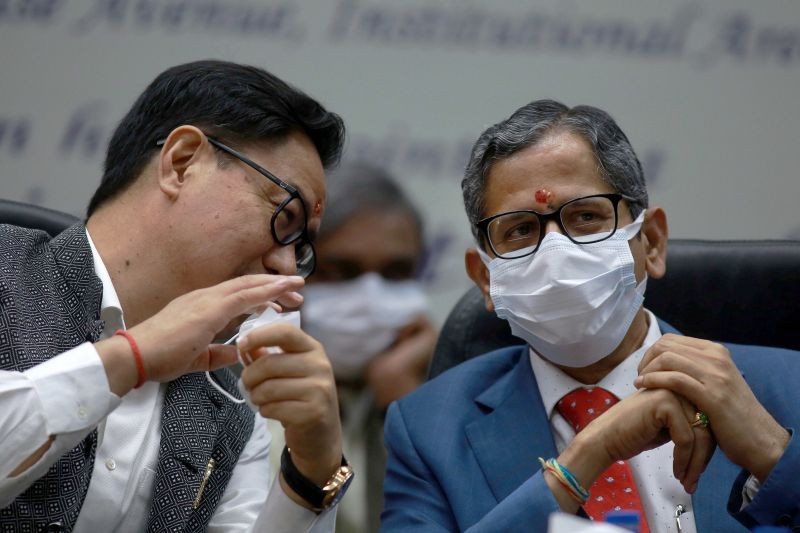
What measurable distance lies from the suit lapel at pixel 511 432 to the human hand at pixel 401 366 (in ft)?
2.53

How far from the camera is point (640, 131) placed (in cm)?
384

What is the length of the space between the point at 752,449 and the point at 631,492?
0.32 meters

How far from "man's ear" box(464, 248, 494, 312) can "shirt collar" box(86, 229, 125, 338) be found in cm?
85

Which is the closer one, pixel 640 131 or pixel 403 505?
pixel 403 505

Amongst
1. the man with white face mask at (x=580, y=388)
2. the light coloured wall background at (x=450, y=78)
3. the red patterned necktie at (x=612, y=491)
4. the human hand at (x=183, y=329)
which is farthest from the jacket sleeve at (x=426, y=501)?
the light coloured wall background at (x=450, y=78)

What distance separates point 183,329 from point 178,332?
0.01 m

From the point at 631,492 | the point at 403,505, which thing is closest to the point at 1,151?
the point at 403,505

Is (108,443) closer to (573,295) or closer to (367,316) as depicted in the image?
(573,295)

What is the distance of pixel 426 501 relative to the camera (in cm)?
265

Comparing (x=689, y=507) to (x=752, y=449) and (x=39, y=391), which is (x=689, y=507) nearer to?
(x=752, y=449)

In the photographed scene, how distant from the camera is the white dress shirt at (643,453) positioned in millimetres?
2543

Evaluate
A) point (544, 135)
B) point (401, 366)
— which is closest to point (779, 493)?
point (544, 135)

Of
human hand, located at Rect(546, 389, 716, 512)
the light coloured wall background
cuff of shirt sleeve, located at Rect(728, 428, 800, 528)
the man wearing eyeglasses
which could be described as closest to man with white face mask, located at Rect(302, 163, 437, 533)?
the light coloured wall background

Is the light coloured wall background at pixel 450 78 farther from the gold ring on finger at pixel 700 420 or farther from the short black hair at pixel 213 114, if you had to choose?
the gold ring on finger at pixel 700 420
